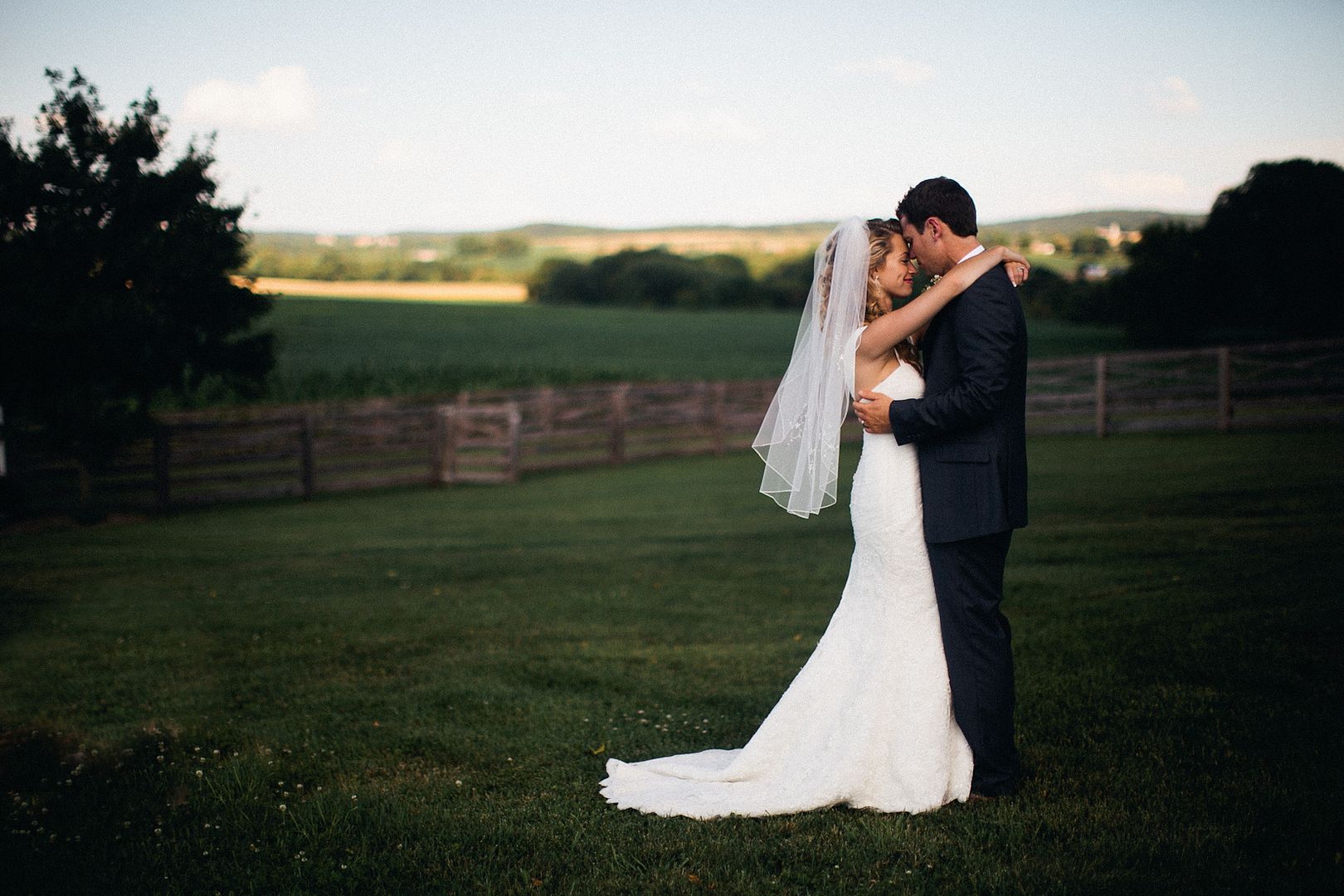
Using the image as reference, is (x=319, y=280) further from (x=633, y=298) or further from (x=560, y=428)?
(x=560, y=428)

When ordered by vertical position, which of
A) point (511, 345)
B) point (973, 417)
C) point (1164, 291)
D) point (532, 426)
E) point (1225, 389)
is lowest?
point (532, 426)

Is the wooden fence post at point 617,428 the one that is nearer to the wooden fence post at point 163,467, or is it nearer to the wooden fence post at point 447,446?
the wooden fence post at point 447,446

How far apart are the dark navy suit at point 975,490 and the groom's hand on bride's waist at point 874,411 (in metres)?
0.04

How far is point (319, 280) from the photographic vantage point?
72.2 m

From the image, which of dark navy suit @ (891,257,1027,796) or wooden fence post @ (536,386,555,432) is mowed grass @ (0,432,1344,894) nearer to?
dark navy suit @ (891,257,1027,796)

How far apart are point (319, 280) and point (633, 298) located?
21.7 m

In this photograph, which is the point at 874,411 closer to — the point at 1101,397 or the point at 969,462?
the point at 969,462

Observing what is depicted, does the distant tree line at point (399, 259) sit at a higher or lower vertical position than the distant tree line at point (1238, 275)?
higher

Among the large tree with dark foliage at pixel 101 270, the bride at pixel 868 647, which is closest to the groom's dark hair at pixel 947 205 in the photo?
the bride at pixel 868 647

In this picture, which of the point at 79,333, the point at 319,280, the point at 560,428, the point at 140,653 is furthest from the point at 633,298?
the point at 140,653

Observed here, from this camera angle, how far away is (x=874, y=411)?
12.8 feet

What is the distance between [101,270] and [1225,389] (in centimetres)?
1886

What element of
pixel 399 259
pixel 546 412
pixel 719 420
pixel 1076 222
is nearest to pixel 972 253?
pixel 1076 222

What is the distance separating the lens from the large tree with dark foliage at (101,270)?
38.4 feet
